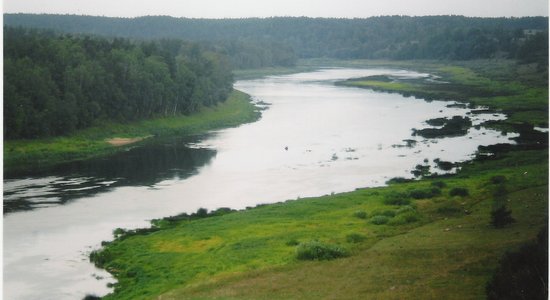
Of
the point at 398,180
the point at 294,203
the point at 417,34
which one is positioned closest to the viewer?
the point at 294,203

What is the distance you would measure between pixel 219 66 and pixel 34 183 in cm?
6354

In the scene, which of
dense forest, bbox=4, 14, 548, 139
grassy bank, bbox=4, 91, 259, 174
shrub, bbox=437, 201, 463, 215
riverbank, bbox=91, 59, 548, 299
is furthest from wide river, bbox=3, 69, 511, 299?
shrub, bbox=437, 201, 463, 215

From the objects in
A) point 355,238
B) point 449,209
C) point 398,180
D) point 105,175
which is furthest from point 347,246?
point 105,175

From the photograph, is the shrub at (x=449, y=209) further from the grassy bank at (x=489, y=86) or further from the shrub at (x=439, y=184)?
the grassy bank at (x=489, y=86)

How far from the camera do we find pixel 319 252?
93.5ft

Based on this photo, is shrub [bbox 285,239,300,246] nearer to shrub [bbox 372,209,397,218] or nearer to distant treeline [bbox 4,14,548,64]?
shrub [bbox 372,209,397,218]

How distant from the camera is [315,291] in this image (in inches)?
918

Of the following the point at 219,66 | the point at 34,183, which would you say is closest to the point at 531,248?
the point at 34,183

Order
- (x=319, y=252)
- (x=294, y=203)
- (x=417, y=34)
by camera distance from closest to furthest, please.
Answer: (x=319, y=252), (x=294, y=203), (x=417, y=34)

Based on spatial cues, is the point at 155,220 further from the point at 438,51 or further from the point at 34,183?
the point at 438,51

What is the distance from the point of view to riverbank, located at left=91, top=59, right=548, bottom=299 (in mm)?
23734

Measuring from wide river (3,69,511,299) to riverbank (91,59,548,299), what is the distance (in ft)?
7.87

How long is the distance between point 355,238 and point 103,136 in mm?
42017

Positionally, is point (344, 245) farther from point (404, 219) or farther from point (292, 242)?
point (404, 219)
